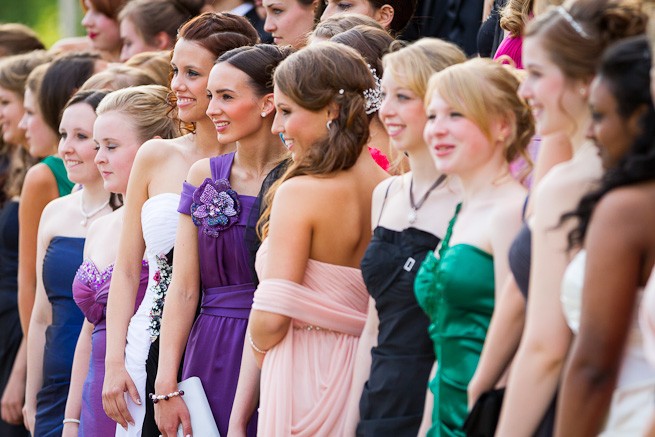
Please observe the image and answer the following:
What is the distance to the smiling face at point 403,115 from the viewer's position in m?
3.98

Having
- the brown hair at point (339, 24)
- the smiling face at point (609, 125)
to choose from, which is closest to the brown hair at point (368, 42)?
the brown hair at point (339, 24)


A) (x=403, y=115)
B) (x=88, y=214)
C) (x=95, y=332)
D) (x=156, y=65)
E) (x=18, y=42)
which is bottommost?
(x=95, y=332)

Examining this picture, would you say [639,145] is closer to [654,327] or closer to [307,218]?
[654,327]

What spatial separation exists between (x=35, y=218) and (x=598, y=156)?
4.52 meters

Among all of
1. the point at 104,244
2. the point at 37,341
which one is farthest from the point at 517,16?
the point at 37,341

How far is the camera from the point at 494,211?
3566mm

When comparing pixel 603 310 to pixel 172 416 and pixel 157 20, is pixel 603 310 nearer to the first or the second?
pixel 172 416

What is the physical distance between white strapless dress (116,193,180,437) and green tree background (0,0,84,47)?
23948 millimetres

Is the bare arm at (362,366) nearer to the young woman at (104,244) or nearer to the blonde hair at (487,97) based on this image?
the blonde hair at (487,97)

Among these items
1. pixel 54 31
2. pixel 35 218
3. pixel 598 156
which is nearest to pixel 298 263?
pixel 598 156

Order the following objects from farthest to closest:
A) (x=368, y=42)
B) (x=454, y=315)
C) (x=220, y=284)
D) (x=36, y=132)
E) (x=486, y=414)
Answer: (x=36, y=132), (x=220, y=284), (x=368, y=42), (x=454, y=315), (x=486, y=414)

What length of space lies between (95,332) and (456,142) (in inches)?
104

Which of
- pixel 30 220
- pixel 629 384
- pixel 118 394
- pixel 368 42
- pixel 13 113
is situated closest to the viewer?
pixel 629 384

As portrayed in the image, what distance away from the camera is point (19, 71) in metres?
7.88
